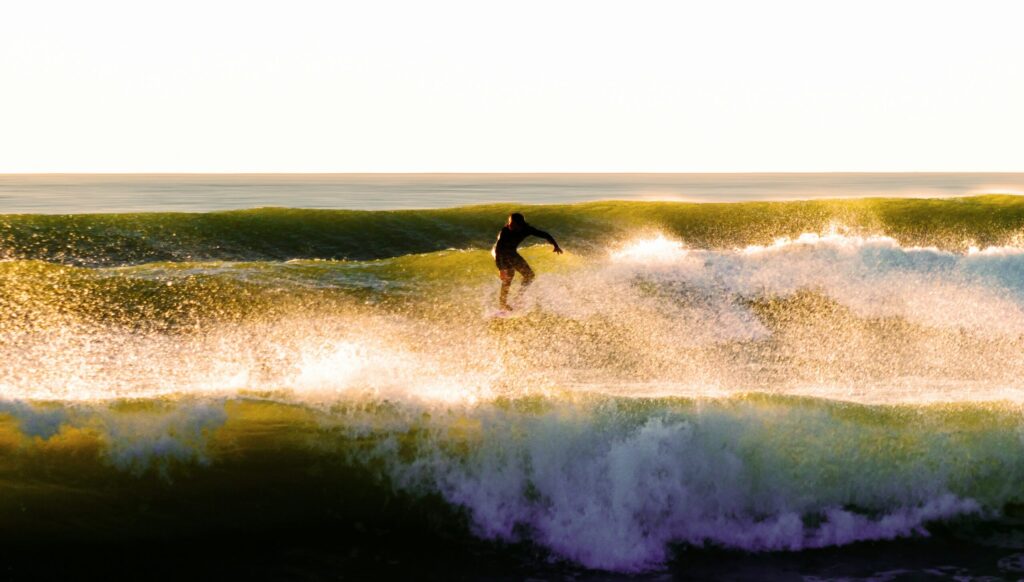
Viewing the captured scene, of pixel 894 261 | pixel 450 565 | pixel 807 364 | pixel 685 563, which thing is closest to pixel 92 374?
pixel 450 565

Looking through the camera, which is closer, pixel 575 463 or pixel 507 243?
pixel 575 463

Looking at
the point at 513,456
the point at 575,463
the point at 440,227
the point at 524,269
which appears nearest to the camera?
the point at 575,463

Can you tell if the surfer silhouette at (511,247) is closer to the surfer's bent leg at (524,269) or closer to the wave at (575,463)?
the surfer's bent leg at (524,269)

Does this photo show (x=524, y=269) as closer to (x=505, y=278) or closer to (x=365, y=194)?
(x=505, y=278)

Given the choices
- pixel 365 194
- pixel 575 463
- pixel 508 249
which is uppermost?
pixel 508 249

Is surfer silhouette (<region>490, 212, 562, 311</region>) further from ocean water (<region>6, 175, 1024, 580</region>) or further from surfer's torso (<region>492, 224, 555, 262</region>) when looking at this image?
ocean water (<region>6, 175, 1024, 580</region>)

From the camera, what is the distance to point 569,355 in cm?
1312

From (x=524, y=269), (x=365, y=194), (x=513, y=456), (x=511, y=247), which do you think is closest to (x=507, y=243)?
(x=511, y=247)

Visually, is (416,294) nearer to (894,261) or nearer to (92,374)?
(92,374)

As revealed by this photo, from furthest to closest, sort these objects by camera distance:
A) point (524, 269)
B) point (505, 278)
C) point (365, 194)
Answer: point (365, 194), point (505, 278), point (524, 269)

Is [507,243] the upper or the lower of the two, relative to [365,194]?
upper

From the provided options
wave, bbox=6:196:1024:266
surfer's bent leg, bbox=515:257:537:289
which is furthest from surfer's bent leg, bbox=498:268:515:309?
wave, bbox=6:196:1024:266

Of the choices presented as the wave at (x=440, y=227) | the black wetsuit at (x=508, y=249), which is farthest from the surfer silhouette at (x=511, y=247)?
the wave at (x=440, y=227)

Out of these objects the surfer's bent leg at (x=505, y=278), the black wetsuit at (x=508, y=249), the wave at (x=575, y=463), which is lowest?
the wave at (x=575, y=463)
